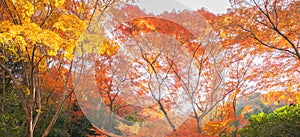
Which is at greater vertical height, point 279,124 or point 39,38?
point 39,38

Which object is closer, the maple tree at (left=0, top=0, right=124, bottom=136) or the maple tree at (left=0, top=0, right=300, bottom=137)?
the maple tree at (left=0, top=0, right=124, bottom=136)

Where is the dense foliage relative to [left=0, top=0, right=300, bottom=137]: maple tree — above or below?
below

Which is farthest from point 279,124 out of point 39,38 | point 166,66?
point 39,38

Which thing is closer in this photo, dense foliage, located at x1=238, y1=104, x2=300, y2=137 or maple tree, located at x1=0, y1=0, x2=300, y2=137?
dense foliage, located at x1=238, y1=104, x2=300, y2=137

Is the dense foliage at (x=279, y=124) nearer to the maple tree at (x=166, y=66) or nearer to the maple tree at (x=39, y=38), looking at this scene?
the maple tree at (x=166, y=66)

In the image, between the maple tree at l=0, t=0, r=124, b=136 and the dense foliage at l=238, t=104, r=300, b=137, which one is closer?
the maple tree at l=0, t=0, r=124, b=136

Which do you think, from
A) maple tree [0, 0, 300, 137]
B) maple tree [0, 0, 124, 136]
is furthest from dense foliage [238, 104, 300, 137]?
maple tree [0, 0, 124, 136]

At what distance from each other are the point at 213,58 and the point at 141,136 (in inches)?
105

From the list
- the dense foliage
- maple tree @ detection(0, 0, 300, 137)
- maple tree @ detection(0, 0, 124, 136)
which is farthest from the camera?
maple tree @ detection(0, 0, 300, 137)

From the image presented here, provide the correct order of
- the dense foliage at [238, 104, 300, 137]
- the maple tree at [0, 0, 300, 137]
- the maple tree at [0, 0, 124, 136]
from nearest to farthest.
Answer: the maple tree at [0, 0, 124, 136], the dense foliage at [238, 104, 300, 137], the maple tree at [0, 0, 300, 137]

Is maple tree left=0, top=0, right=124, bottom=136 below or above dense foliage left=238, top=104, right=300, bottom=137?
above

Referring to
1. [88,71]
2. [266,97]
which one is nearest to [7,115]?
[88,71]

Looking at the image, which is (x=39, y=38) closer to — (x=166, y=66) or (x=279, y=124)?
(x=166, y=66)

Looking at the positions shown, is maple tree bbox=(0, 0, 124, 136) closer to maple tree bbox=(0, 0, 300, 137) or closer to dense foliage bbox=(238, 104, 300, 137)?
maple tree bbox=(0, 0, 300, 137)
